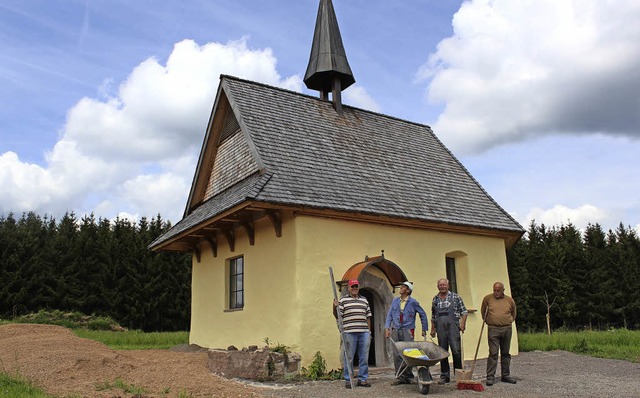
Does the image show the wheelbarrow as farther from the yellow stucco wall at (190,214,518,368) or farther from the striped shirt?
the yellow stucco wall at (190,214,518,368)

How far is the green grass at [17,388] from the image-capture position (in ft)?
24.4

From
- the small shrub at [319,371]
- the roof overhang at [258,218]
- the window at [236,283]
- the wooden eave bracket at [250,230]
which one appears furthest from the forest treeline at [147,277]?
the small shrub at [319,371]

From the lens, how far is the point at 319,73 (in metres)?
16.9

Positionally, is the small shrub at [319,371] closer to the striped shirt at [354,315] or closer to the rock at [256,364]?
the rock at [256,364]

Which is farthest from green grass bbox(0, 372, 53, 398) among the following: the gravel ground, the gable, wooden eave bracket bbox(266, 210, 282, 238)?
the gable

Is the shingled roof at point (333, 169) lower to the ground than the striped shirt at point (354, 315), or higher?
higher

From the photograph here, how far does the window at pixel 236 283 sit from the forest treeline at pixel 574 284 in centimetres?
2436

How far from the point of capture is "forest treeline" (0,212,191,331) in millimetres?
31328

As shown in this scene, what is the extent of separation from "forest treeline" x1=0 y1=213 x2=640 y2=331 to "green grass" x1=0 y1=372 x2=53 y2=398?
24020mm

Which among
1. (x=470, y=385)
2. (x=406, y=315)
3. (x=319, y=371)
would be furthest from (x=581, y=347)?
(x=319, y=371)


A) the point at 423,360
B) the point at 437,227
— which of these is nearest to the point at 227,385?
the point at 423,360

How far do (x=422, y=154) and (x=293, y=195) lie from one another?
6676 mm

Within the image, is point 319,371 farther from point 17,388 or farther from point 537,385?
point 17,388

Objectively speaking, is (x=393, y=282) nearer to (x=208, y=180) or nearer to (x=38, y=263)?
(x=208, y=180)
